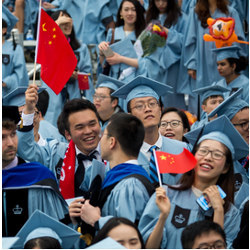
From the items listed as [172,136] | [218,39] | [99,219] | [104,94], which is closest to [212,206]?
[99,219]

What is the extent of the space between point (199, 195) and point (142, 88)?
171cm

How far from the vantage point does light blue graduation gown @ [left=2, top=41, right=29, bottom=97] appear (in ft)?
31.6

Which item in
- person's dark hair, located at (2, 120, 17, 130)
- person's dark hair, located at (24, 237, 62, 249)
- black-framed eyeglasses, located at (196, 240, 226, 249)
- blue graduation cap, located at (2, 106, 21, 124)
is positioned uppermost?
blue graduation cap, located at (2, 106, 21, 124)

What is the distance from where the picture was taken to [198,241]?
4.56 m

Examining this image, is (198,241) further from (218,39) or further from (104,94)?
(218,39)

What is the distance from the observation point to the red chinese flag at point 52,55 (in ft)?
20.1

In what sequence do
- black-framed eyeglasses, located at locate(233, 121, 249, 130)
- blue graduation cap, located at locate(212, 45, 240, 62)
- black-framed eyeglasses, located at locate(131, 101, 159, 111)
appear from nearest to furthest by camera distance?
black-framed eyeglasses, located at locate(131, 101, 159, 111)
black-framed eyeglasses, located at locate(233, 121, 249, 130)
blue graduation cap, located at locate(212, 45, 240, 62)

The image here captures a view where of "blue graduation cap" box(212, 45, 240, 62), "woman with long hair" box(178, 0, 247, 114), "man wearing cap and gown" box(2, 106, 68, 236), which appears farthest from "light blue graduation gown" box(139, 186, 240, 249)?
"woman with long hair" box(178, 0, 247, 114)

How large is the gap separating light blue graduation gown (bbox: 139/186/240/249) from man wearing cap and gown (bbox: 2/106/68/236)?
0.69m

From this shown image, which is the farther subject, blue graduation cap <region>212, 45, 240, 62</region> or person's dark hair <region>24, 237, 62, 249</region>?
blue graduation cap <region>212, 45, 240, 62</region>

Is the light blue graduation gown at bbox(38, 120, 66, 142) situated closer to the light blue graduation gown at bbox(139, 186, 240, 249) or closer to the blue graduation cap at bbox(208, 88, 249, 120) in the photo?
the blue graduation cap at bbox(208, 88, 249, 120)

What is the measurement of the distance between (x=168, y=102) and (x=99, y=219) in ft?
18.9

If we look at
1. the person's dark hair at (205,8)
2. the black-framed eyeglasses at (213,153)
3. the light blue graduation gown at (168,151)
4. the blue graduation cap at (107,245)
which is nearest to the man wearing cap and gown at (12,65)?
the person's dark hair at (205,8)

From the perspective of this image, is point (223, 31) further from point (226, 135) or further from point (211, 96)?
point (226, 135)
